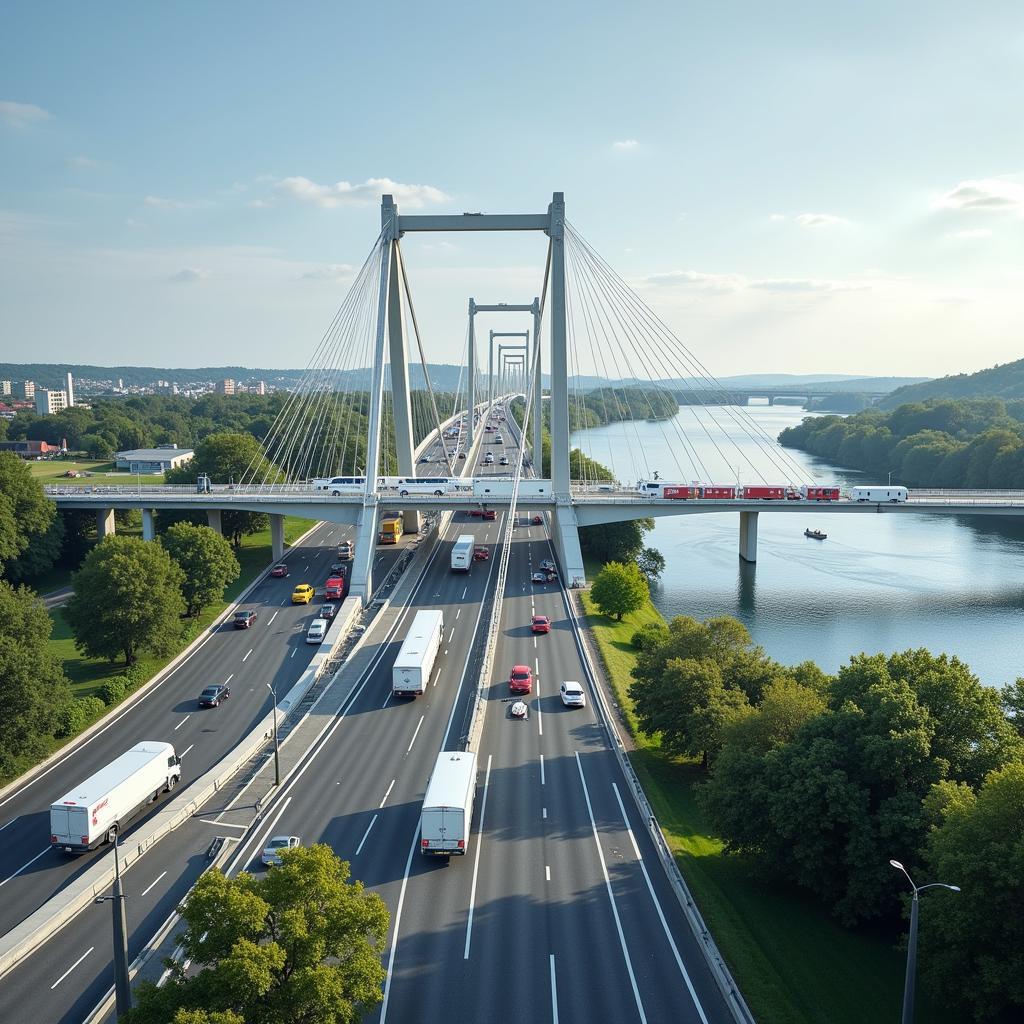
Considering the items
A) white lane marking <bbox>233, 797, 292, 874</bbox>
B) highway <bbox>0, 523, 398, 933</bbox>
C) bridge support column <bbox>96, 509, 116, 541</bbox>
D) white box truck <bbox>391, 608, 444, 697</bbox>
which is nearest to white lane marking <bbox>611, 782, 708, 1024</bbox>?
white lane marking <bbox>233, 797, 292, 874</bbox>

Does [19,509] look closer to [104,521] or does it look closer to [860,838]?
[104,521]

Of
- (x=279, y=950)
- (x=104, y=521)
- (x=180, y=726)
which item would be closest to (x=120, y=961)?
(x=279, y=950)

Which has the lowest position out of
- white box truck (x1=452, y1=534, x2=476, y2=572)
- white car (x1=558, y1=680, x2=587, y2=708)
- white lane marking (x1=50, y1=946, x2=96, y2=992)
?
white lane marking (x1=50, y1=946, x2=96, y2=992)

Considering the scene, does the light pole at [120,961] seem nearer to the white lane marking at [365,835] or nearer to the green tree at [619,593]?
the white lane marking at [365,835]

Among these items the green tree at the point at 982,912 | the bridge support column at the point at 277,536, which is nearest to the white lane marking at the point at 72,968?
the green tree at the point at 982,912

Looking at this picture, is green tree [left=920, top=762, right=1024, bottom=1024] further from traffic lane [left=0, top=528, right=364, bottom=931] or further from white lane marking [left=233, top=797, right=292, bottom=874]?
traffic lane [left=0, top=528, right=364, bottom=931]
